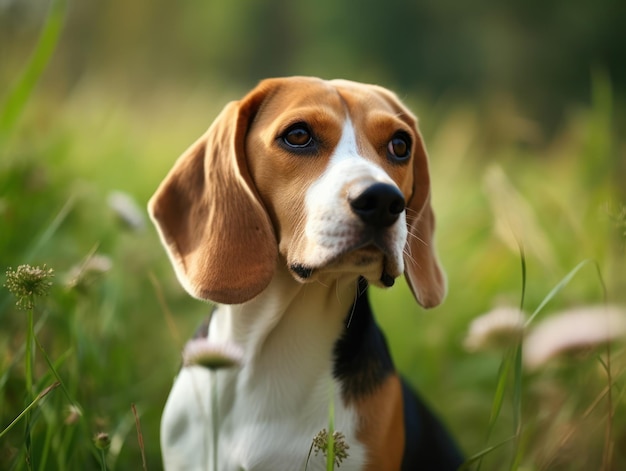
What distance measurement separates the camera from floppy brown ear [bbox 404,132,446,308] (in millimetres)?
2598

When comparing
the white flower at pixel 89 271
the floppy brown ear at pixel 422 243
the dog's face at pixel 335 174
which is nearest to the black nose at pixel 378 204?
the dog's face at pixel 335 174

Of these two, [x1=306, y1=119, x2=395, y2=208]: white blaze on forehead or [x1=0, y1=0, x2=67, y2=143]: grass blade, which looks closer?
[x1=306, y1=119, x2=395, y2=208]: white blaze on forehead

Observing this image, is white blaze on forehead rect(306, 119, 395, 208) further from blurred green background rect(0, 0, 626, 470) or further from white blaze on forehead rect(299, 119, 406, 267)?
blurred green background rect(0, 0, 626, 470)

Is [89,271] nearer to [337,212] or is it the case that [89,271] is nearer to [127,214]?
[127,214]

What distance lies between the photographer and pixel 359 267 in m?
2.17

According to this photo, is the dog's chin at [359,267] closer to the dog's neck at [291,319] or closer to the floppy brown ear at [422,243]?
the dog's neck at [291,319]

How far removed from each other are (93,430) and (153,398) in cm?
70

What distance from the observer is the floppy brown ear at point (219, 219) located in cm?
231

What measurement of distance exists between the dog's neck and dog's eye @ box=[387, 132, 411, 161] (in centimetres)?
44

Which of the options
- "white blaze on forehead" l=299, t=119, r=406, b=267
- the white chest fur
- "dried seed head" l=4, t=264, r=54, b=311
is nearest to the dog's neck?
the white chest fur

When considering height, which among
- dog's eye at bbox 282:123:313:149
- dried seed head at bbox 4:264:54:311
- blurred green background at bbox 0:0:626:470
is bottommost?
blurred green background at bbox 0:0:626:470

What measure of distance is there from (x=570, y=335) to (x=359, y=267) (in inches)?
25.2

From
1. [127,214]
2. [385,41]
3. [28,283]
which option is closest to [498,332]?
[28,283]

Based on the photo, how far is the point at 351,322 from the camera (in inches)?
96.5
